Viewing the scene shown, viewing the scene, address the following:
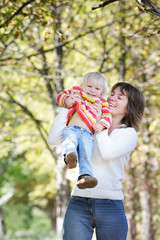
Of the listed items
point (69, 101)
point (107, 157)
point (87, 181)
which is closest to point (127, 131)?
point (107, 157)

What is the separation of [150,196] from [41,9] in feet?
23.8

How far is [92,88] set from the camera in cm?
307

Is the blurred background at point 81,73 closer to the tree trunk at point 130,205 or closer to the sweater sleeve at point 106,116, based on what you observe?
the tree trunk at point 130,205

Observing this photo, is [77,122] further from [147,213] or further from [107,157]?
[147,213]

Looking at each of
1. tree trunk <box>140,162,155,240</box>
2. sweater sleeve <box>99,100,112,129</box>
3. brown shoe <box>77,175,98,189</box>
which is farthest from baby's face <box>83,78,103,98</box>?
tree trunk <box>140,162,155,240</box>

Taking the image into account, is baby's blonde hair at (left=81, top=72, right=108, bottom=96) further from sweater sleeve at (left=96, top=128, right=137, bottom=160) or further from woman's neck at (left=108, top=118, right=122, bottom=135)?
sweater sleeve at (left=96, top=128, right=137, bottom=160)

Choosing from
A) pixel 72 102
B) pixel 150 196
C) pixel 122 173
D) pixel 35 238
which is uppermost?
pixel 72 102

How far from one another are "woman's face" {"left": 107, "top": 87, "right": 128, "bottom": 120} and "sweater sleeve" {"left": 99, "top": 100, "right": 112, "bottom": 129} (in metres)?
0.11

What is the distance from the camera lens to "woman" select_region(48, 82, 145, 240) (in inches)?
105

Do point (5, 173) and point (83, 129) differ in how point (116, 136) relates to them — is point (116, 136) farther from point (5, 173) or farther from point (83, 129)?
point (5, 173)

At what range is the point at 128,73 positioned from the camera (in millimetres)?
9156

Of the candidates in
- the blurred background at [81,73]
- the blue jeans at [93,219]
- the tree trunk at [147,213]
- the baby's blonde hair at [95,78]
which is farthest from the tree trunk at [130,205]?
the blue jeans at [93,219]

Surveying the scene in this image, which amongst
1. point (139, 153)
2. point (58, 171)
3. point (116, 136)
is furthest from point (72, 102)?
point (139, 153)

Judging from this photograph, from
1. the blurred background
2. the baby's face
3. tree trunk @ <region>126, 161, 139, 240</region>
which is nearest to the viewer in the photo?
the baby's face
